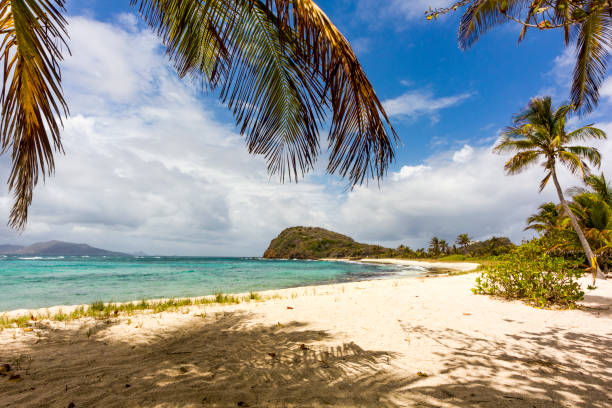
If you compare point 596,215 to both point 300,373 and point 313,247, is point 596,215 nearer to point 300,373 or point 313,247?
point 300,373

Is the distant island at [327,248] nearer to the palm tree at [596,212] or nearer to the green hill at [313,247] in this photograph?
the green hill at [313,247]

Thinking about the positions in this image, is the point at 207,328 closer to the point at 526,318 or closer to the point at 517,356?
the point at 517,356

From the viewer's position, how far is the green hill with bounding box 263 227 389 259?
110 m

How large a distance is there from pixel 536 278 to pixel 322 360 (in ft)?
23.7

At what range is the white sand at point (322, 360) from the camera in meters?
2.50

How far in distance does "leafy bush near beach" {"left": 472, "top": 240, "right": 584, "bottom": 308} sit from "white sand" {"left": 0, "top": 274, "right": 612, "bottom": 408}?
634 mm

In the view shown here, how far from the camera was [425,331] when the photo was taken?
4.62 meters

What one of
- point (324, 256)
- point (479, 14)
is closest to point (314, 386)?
point (479, 14)

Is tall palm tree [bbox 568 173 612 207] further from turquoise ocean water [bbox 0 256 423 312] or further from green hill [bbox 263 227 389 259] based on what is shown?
green hill [bbox 263 227 389 259]

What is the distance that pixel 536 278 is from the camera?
23.8 ft

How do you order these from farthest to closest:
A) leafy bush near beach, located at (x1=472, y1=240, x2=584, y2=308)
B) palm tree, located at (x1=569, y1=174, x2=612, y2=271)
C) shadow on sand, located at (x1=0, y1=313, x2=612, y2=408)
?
palm tree, located at (x1=569, y1=174, x2=612, y2=271), leafy bush near beach, located at (x1=472, y1=240, x2=584, y2=308), shadow on sand, located at (x1=0, y1=313, x2=612, y2=408)

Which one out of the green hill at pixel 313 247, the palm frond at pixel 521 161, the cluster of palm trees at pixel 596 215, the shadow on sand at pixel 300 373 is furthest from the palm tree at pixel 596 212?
the green hill at pixel 313 247

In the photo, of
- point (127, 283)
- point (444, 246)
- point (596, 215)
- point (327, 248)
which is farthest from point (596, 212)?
point (327, 248)

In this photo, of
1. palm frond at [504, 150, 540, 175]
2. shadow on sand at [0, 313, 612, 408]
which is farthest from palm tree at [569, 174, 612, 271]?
shadow on sand at [0, 313, 612, 408]
